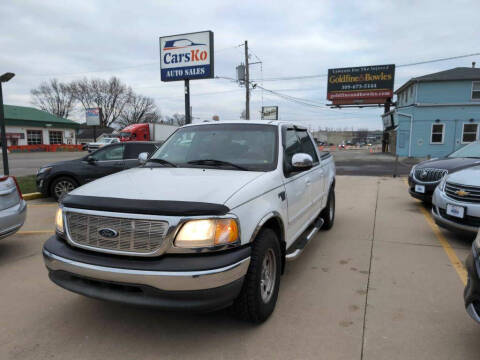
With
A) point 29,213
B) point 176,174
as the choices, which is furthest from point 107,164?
point 176,174

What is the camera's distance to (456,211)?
475 cm

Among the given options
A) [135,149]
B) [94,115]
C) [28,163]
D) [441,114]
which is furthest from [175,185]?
[94,115]

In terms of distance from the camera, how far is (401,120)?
26938mm

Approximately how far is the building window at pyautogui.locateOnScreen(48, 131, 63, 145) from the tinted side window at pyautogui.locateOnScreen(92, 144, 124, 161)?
147 feet

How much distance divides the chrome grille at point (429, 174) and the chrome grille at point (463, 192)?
208 centimetres

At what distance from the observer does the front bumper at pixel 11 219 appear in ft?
14.0

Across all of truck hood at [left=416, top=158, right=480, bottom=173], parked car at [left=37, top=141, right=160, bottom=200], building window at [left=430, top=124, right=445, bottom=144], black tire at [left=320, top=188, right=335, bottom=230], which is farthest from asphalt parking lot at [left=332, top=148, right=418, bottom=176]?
parked car at [left=37, top=141, right=160, bottom=200]

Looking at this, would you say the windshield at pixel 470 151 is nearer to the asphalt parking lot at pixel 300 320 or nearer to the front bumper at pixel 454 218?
the front bumper at pixel 454 218

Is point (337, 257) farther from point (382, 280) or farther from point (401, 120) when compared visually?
point (401, 120)

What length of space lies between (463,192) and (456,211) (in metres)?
0.28

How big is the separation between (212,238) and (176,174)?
1029mm

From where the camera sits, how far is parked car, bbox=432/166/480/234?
458cm

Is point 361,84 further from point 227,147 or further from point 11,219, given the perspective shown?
point 11,219

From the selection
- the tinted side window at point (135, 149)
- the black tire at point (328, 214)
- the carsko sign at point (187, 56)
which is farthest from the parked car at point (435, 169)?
the carsko sign at point (187, 56)
